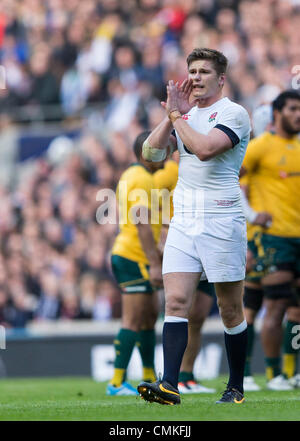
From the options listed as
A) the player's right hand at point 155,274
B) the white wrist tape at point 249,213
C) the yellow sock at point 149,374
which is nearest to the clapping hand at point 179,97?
the player's right hand at point 155,274

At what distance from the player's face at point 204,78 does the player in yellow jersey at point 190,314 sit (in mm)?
2293

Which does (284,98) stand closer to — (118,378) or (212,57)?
(212,57)

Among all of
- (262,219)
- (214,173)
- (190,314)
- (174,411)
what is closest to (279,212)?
(262,219)

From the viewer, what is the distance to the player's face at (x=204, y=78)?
6.41 metres

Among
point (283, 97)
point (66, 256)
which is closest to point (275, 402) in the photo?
point (283, 97)

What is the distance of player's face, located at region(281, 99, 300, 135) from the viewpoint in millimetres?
8969

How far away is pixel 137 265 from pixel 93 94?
33.8 feet

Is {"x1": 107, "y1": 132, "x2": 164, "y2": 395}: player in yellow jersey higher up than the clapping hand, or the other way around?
the clapping hand

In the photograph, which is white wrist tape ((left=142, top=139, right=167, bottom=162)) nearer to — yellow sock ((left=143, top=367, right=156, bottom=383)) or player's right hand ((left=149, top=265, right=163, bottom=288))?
player's right hand ((left=149, top=265, right=163, bottom=288))

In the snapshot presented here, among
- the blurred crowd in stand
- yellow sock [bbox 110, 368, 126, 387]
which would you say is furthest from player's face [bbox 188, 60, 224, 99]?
the blurred crowd in stand

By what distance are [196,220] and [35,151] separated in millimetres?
12562

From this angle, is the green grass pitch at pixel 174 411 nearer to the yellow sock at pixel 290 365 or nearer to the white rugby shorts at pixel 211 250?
the white rugby shorts at pixel 211 250

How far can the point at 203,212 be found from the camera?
635 cm

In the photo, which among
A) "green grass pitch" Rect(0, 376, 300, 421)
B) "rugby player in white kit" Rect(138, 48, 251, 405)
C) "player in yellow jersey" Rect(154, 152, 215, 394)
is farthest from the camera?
"player in yellow jersey" Rect(154, 152, 215, 394)
